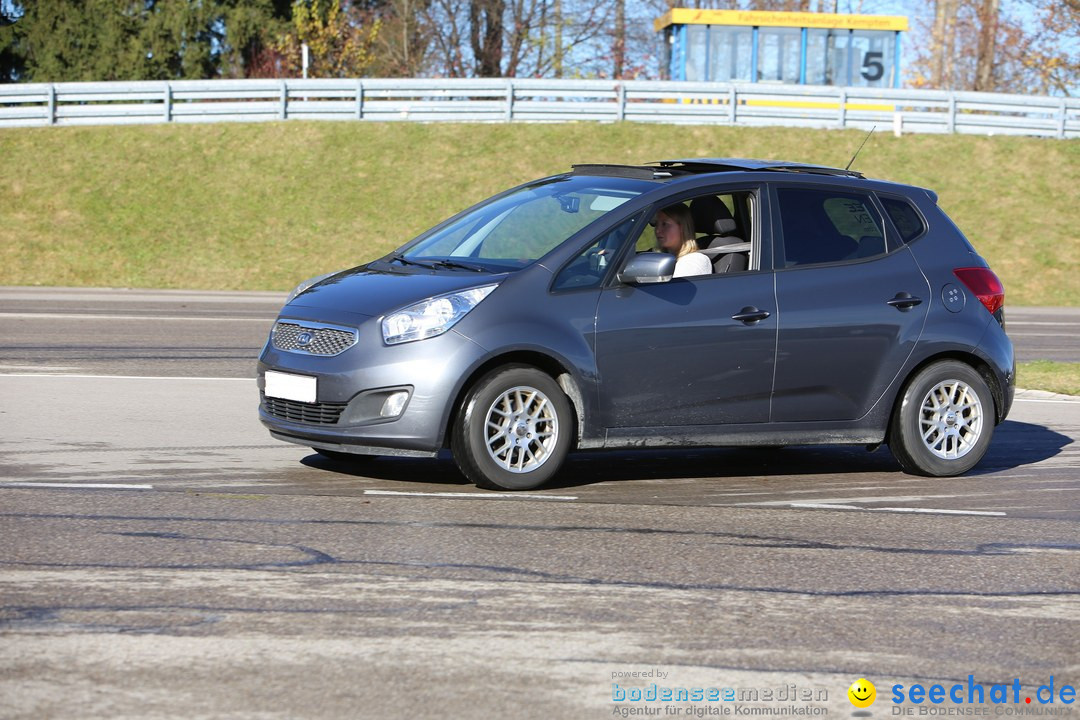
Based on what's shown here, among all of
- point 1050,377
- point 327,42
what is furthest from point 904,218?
point 327,42

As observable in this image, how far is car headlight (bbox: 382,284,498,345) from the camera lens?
24.0 ft

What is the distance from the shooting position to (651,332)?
25.3 feet

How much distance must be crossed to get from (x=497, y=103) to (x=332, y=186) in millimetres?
5450

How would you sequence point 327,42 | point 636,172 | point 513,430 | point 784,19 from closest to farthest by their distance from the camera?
point 513,430 → point 636,172 → point 784,19 → point 327,42

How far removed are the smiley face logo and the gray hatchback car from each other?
327 cm

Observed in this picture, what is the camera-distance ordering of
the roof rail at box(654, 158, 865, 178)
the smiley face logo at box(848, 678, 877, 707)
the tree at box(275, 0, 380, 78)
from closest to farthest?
the smiley face logo at box(848, 678, 877, 707) < the roof rail at box(654, 158, 865, 178) < the tree at box(275, 0, 380, 78)

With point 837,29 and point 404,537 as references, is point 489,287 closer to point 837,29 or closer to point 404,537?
point 404,537

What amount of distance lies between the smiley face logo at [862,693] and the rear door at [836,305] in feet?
12.4

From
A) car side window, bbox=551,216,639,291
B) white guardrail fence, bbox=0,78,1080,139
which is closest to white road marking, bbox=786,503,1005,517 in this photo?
car side window, bbox=551,216,639,291

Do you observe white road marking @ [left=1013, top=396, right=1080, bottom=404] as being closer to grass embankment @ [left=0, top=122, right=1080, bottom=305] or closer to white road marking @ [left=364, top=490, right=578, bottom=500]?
white road marking @ [left=364, top=490, right=578, bottom=500]

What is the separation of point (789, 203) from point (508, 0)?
40.1 m

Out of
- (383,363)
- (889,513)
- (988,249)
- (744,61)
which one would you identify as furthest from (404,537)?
(744,61)

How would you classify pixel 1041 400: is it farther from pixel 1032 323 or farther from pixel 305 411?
pixel 1032 323

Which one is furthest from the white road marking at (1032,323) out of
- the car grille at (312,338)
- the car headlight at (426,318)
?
the car grille at (312,338)
